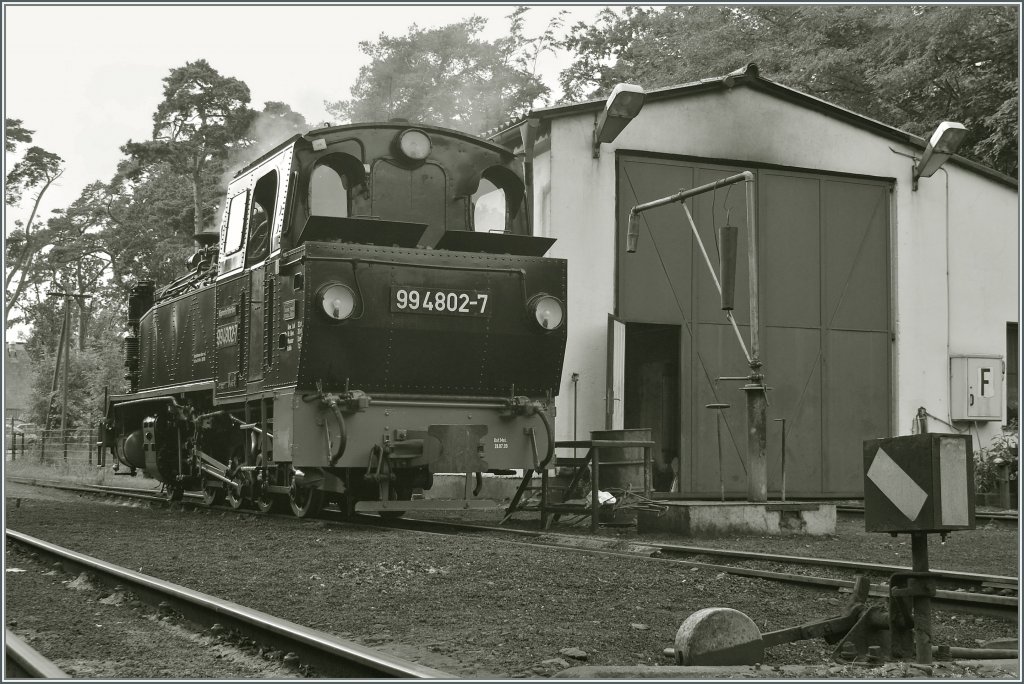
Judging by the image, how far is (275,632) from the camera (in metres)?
4.80

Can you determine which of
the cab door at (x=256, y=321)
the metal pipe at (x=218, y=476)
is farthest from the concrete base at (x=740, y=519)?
the metal pipe at (x=218, y=476)

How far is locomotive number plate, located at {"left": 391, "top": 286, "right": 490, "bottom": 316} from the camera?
1005 cm

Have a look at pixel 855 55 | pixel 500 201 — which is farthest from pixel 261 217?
pixel 855 55

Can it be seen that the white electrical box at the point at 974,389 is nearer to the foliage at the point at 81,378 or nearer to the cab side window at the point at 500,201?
the cab side window at the point at 500,201

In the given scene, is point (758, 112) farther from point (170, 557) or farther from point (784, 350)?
point (170, 557)

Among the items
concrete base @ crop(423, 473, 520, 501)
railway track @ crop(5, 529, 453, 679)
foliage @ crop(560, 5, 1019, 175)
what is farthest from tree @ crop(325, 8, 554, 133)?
railway track @ crop(5, 529, 453, 679)

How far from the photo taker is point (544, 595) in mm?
6363

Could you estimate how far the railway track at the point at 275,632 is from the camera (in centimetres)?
407

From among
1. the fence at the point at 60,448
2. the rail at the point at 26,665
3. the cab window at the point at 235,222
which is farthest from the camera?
the fence at the point at 60,448

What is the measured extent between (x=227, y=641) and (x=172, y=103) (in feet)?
136

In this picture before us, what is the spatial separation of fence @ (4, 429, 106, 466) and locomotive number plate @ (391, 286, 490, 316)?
19614mm

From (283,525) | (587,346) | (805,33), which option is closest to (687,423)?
(587,346)

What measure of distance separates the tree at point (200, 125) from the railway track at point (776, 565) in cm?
3416

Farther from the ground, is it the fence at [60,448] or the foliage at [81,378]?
the foliage at [81,378]
